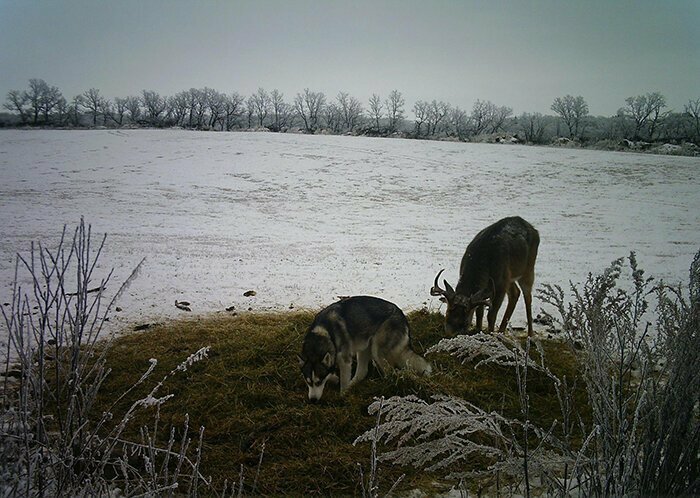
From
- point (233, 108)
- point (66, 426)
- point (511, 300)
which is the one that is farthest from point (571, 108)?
point (66, 426)

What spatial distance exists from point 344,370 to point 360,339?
0.96ft

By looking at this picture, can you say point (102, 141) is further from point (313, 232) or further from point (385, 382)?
point (385, 382)

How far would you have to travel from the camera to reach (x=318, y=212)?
8680mm

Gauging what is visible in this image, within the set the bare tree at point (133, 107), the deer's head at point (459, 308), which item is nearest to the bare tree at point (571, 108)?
the deer's head at point (459, 308)

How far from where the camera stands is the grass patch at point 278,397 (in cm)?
258

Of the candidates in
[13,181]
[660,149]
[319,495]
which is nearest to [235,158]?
[13,181]

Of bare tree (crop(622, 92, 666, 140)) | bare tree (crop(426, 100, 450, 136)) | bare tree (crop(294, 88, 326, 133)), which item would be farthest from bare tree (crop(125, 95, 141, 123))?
bare tree (crop(622, 92, 666, 140))

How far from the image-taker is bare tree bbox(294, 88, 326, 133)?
22.0ft

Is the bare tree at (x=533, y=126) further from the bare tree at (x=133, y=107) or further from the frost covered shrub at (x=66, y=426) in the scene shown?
the frost covered shrub at (x=66, y=426)

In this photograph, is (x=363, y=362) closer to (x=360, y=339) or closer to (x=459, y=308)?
(x=360, y=339)

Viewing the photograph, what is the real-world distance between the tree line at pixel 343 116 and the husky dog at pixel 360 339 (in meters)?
3.66

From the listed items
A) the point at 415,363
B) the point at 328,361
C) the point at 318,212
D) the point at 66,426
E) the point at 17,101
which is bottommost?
the point at 415,363

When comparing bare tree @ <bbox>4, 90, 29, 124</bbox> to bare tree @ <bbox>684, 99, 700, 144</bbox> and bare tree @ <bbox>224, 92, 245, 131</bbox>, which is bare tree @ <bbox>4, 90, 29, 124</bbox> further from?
bare tree @ <bbox>684, 99, 700, 144</bbox>

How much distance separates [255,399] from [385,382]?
0.92 metres
